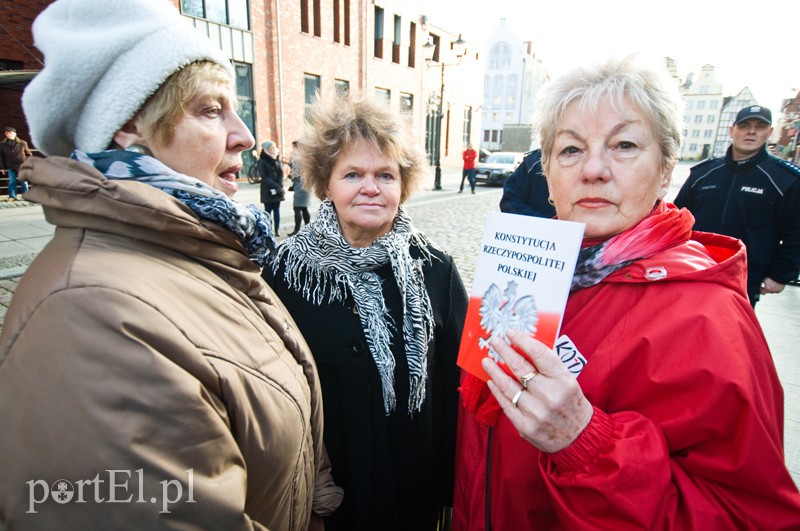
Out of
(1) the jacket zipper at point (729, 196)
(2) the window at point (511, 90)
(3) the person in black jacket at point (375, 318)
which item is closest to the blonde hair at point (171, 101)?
(3) the person in black jacket at point (375, 318)

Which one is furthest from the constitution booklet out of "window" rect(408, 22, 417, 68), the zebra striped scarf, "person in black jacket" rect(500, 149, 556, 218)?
"window" rect(408, 22, 417, 68)

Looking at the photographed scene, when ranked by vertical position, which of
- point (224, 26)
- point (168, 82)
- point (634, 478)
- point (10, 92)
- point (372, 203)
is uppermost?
point (224, 26)

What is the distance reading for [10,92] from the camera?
11.9 metres

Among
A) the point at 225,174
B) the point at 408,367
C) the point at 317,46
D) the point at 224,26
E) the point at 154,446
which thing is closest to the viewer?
the point at 154,446

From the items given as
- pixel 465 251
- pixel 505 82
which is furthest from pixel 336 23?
pixel 505 82

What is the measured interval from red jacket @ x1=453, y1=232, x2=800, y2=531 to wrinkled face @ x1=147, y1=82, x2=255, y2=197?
121 centimetres

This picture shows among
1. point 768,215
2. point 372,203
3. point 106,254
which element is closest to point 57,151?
point 106,254

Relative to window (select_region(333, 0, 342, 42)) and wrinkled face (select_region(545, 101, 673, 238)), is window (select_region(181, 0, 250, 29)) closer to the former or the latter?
window (select_region(333, 0, 342, 42))

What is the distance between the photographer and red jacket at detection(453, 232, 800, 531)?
3.07ft

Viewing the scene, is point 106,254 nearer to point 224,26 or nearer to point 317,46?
point 224,26

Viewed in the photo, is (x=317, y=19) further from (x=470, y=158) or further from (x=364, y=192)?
(x=364, y=192)

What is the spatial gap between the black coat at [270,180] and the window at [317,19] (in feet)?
45.1

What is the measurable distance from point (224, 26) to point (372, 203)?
17.0m

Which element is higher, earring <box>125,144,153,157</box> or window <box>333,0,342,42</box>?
window <box>333,0,342,42</box>
